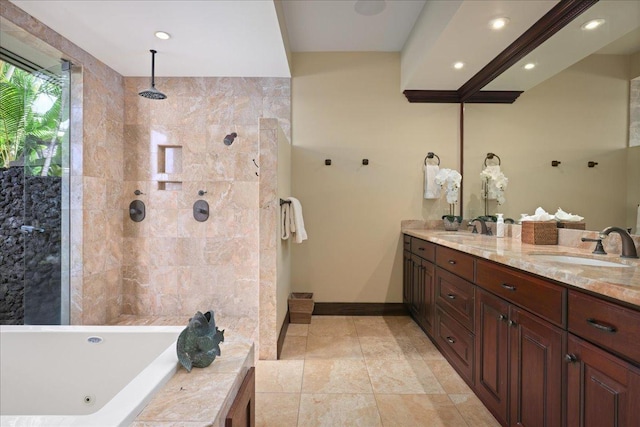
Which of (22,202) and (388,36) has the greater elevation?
(388,36)

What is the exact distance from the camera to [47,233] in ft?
8.87

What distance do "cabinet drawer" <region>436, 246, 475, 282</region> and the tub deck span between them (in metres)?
1.38

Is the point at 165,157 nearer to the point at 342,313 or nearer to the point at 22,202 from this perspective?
the point at 22,202

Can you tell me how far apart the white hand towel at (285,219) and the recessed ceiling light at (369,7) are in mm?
1836

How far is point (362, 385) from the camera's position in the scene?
219cm

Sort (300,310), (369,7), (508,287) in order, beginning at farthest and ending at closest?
(300,310) → (369,7) → (508,287)

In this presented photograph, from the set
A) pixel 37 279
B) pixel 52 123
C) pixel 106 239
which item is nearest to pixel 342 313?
pixel 106 239

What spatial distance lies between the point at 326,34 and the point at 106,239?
2.99 metres

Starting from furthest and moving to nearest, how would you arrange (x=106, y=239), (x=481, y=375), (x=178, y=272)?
1. (x=178, y=272)
2. (x=106, y=239)
3. (x=481, y=375)

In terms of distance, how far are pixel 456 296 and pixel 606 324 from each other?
1.21 meters

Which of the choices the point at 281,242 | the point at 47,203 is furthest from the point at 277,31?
the point at 47,203

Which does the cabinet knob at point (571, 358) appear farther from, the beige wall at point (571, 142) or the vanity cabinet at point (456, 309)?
the beige wall at point (571, 142)

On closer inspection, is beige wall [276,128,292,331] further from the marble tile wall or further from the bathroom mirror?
the bathroom mirror

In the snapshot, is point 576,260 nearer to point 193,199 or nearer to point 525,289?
point 525,289
